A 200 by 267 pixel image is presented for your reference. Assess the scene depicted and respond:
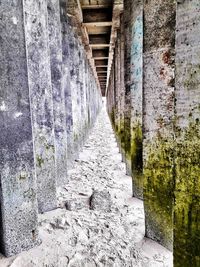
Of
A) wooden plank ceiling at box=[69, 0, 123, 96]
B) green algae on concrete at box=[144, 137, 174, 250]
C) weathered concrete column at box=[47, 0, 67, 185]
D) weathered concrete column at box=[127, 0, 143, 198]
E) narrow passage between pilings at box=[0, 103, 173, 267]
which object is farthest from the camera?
wooden plank ceiling at box=[69, 0, 123, 96]

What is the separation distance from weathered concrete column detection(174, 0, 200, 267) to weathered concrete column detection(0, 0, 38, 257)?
4.72 ft

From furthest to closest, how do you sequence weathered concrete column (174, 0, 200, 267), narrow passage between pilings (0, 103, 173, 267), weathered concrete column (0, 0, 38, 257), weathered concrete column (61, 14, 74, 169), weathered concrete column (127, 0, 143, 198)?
weathered concrete column (61, 14, 74, 169), weathered concrete column (127, 0, 143, 198), narrow passage between pilings (0, 103, 173, 267), weathered concrete column (0, 0, 38, 257), weathered concrete column (174, 0, 200, 267)

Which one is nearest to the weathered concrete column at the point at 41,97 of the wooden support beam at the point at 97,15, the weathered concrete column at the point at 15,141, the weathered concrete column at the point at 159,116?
the weathered concrete column at the point at 15,141

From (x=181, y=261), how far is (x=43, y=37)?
2944mm

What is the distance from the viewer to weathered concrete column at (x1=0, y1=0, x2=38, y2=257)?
8.06 feet

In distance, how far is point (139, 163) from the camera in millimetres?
4062

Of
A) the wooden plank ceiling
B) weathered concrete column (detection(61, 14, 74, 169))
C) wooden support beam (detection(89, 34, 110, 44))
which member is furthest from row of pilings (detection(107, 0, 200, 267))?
wooden support beam (detection(89, 34, 110, 44))

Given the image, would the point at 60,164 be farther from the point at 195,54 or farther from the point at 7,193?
the point at 195,54

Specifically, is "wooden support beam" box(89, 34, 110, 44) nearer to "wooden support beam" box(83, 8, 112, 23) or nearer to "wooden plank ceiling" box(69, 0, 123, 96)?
"wooden plank ceiling" box(69, 0, 123, 96)

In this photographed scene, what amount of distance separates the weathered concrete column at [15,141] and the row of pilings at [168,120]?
49.2 inches

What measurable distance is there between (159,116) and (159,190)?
787mm

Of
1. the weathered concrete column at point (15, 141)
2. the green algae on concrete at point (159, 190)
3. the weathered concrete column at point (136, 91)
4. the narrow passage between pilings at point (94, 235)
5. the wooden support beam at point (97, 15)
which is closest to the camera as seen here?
the weathered concrete column at point (15, 141)

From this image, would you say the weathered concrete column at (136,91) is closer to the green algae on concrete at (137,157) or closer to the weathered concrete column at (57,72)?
the green algae on concrete at (137,157)

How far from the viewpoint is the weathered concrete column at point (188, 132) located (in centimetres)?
178
